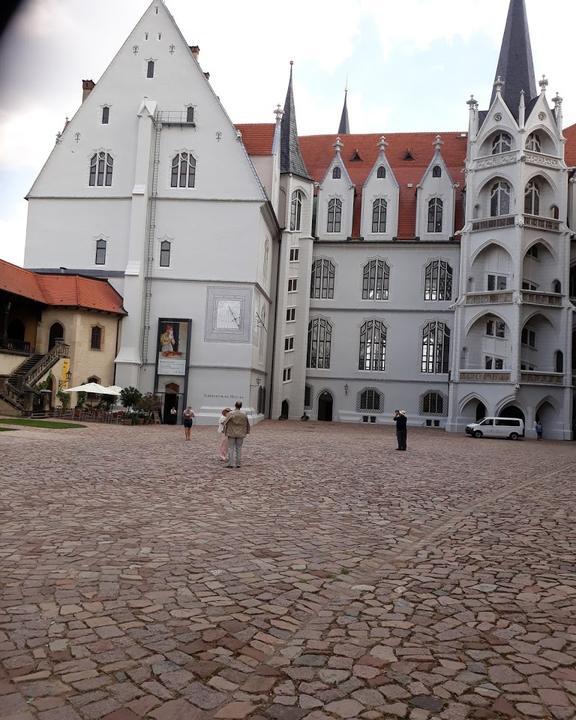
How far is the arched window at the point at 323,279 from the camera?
5353 cm

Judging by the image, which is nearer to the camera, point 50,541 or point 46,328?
point 50,541

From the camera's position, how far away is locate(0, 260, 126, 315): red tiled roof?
125 ft

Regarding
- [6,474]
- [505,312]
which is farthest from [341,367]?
[6,474]

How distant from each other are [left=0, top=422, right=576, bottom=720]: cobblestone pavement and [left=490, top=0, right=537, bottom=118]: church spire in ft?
140

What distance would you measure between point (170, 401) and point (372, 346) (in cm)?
1757

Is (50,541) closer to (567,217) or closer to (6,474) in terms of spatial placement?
(6,474)

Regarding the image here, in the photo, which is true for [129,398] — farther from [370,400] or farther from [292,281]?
[370,400]

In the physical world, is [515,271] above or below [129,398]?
above

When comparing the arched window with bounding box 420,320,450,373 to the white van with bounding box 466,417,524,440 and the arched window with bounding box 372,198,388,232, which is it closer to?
the arched window with bounding box 372,198,388,232

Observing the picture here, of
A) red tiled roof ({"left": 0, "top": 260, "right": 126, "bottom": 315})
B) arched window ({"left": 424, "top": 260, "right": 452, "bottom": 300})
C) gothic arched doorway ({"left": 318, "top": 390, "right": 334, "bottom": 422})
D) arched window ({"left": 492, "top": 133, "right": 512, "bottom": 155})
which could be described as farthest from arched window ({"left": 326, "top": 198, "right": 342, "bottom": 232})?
red tiled roof ({"left": 0, "top": 260, "right": 126, "bottom": 315})

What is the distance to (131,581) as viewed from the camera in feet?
21.3

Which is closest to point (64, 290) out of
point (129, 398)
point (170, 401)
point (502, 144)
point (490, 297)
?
point (129, 398)

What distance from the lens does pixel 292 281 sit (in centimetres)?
5191

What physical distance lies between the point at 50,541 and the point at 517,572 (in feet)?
17.1
